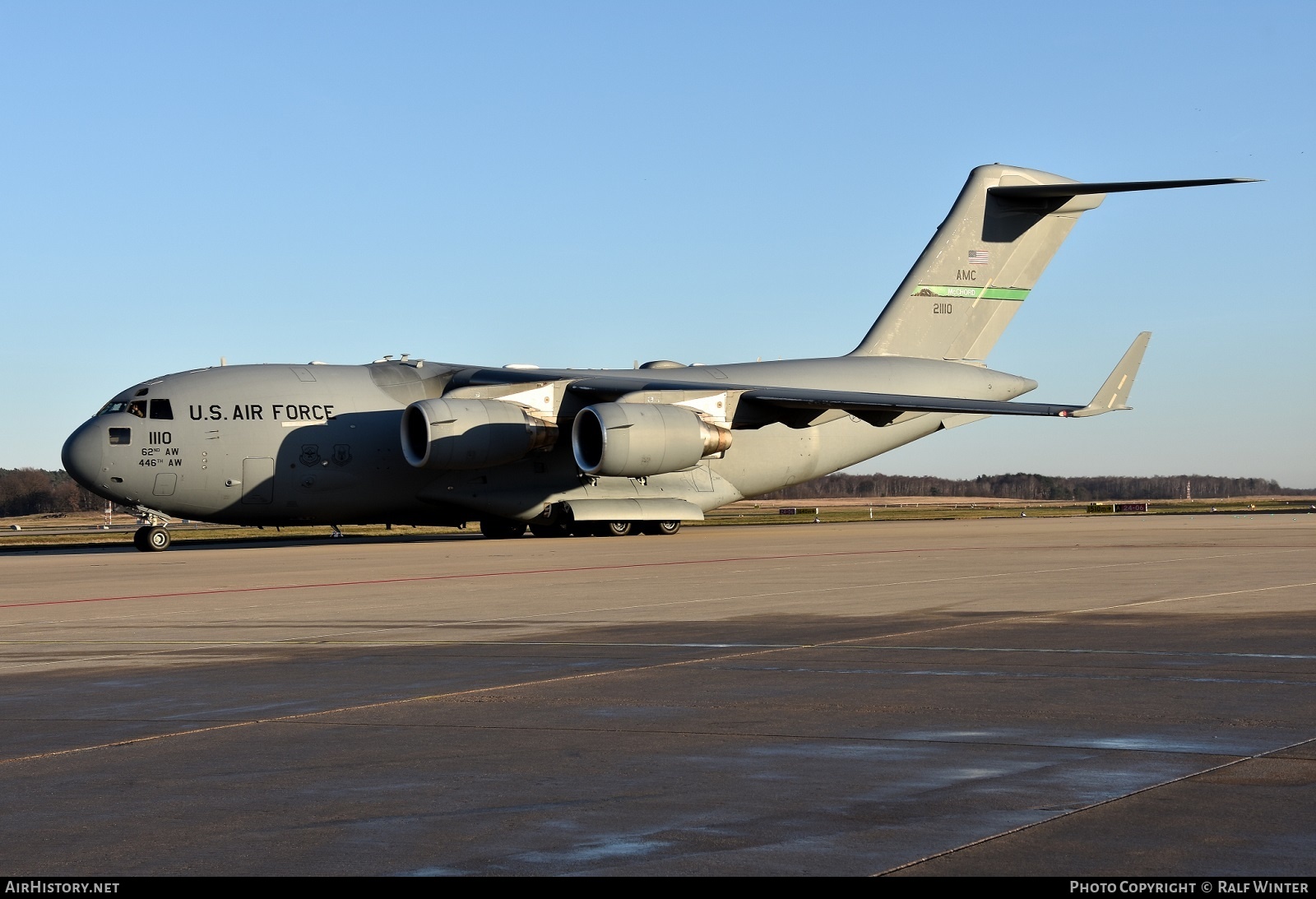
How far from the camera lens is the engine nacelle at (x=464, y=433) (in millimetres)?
26906

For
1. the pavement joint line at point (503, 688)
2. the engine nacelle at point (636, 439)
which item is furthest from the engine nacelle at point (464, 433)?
the pavement joint line at point (503, 688)

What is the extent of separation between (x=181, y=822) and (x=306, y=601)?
10.2 meters

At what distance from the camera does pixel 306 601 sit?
14.9m

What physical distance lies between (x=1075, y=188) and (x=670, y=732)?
29541 millimetres

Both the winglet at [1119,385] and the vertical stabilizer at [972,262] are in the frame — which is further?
the vertical stabilizer at [972,262]

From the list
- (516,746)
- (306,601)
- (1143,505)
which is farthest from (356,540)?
(1143,505)

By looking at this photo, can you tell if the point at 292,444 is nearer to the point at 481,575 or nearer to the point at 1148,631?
the point at 481,575

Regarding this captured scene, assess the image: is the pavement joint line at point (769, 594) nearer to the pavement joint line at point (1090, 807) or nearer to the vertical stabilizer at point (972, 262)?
the pavement joint line at point (1090, 807)

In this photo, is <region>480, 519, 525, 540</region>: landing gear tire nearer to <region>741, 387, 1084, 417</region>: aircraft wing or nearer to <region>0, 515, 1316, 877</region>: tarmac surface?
<region>741, 387, 1084, 417</region>: aircraft wing

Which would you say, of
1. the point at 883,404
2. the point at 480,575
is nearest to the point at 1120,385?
the point at 883,404

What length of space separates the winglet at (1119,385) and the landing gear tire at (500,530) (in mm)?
11998

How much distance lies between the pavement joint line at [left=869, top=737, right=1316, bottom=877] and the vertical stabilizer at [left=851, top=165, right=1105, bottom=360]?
29384 mm

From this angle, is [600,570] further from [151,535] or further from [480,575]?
[151,535]

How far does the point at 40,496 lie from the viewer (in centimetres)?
9894
